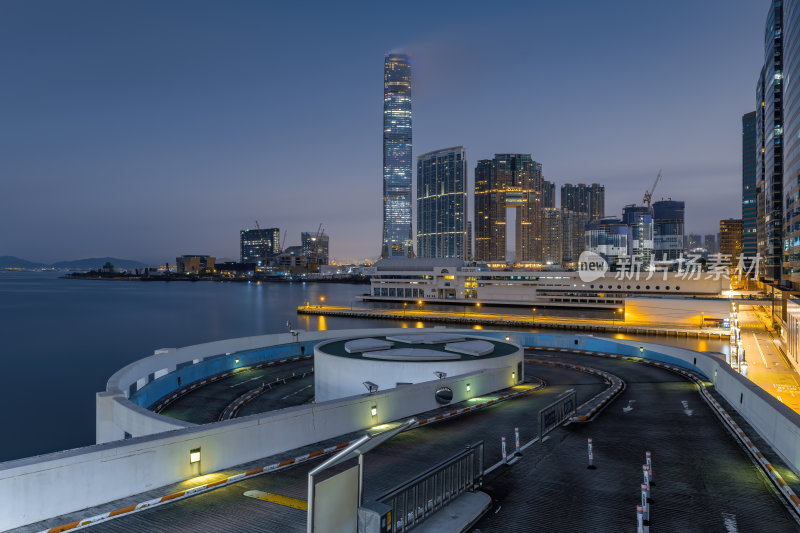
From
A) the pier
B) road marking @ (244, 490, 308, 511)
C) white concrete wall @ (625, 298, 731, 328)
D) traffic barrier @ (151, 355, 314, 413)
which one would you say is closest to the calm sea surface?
the pier

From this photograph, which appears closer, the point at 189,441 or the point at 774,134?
the point at 189,441

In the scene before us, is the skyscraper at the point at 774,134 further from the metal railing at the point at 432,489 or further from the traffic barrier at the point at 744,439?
the metal railing at the point at 432,489

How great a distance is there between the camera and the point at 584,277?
5320 inches

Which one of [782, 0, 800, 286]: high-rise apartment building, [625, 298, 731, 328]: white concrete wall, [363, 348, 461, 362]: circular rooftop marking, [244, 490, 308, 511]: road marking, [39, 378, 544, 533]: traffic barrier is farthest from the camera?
[625, 298, 731, 328]: white concrete wall

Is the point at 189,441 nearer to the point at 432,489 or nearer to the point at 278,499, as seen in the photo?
the point at 278,499

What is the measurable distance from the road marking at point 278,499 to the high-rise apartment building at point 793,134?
78.6m

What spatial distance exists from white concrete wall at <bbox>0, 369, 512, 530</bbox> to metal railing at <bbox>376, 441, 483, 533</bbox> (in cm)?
497

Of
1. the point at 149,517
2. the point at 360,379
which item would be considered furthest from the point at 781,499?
the point at 360,379

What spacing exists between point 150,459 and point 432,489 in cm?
593

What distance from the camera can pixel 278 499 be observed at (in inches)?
406

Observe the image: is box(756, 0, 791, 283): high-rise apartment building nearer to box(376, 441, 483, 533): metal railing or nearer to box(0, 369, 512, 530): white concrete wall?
box(0, 369, 512, 530): white concrete wall

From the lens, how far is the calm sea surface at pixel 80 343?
134 ft

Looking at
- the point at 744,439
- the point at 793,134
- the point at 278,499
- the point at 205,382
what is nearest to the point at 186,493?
the point at 278,499

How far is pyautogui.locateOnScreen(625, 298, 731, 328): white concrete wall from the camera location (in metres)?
85.4
